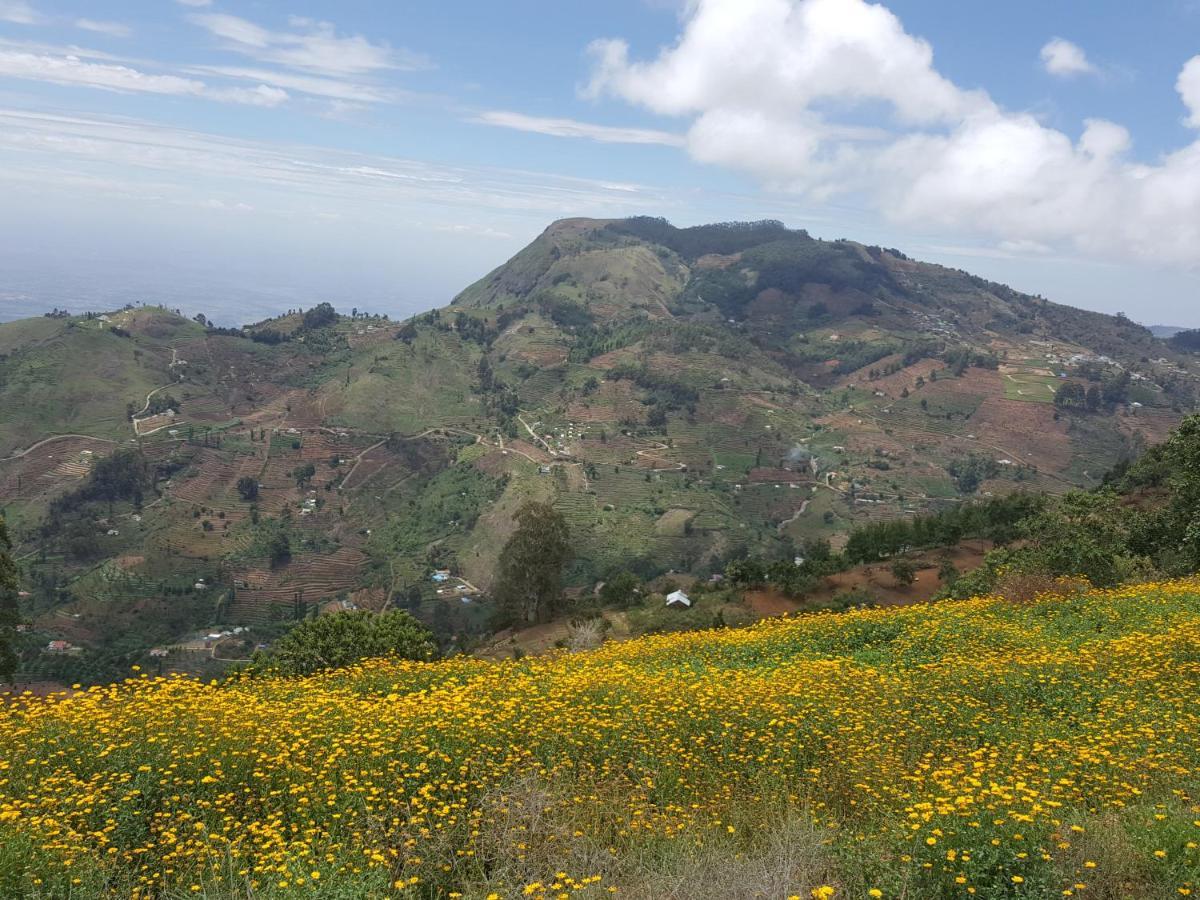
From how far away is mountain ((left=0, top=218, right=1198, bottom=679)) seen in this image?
93.0 m

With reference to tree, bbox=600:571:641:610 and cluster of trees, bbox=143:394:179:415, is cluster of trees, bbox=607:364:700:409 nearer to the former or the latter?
cluster of trees, bbox=143:394:179:415

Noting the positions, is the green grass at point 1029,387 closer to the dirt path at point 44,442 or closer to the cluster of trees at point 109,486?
the cluster of trees at point 109,486

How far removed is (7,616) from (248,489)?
10506 centimetres

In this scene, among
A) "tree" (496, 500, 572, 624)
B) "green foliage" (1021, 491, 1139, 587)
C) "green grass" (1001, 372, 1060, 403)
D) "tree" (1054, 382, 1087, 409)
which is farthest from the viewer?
"green grass" (1001, 372, 1060, 403)

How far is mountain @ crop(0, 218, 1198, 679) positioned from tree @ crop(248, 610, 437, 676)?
144ft

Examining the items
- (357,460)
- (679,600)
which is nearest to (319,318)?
(357,460)

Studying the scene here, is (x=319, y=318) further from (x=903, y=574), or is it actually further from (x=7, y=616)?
(x=903, y=574)

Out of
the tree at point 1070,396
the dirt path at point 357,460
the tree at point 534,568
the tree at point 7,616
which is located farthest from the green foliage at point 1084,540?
the tree at point 1070,396

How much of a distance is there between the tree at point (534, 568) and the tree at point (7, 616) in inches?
977

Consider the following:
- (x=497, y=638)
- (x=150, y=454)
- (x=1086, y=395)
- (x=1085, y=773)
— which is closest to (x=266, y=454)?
(x=150, y=454)

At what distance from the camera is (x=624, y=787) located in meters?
6.84

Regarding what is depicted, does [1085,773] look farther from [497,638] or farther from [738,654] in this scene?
[497,638]

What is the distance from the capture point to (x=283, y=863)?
5219mm

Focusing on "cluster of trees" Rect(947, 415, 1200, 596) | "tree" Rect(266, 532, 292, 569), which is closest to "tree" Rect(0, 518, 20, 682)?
"cluster of trees" Rect(947, 415, 1200, 596)
